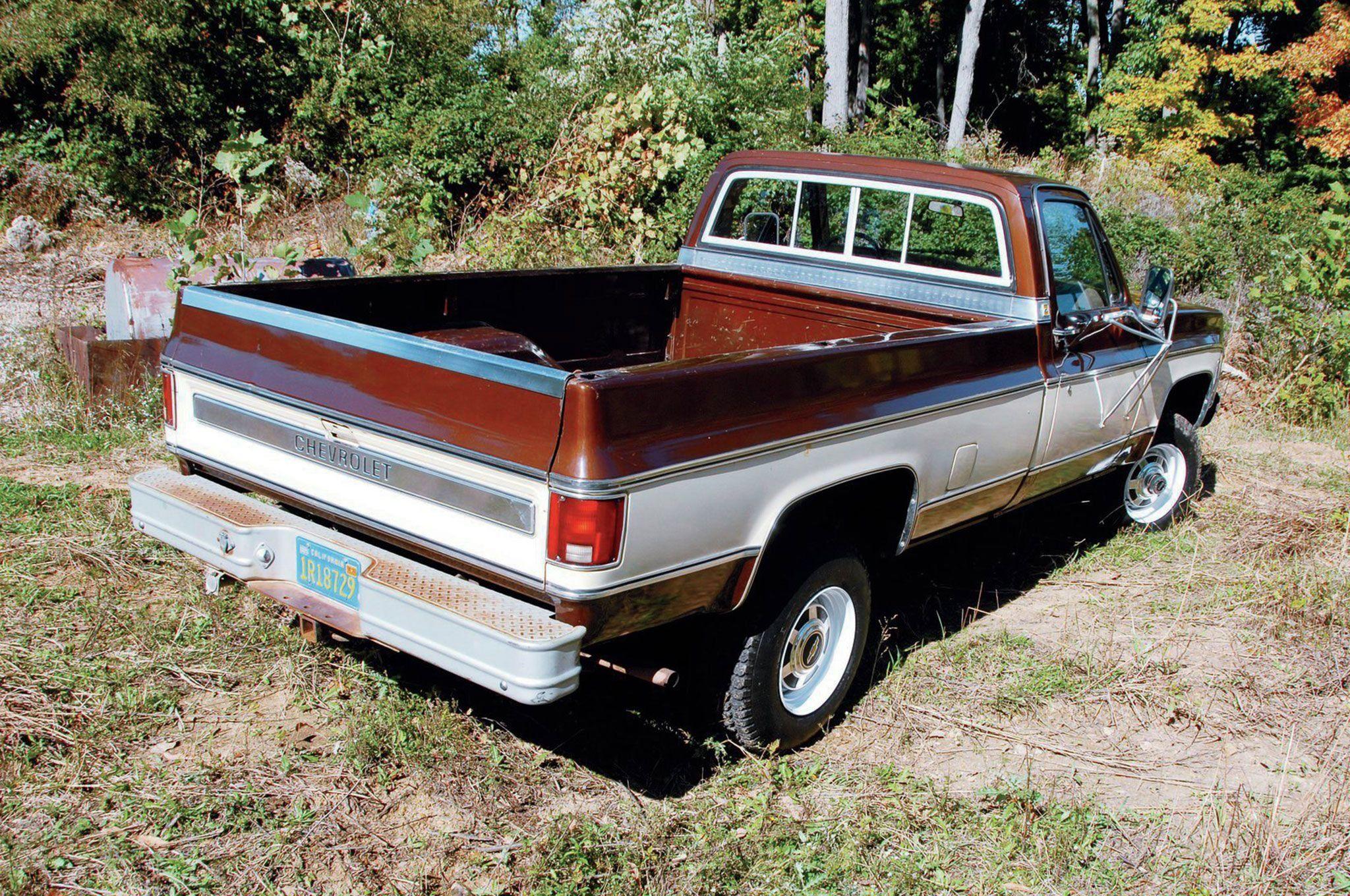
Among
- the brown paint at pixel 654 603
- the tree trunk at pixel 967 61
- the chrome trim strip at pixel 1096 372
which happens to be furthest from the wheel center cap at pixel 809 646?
the tree trunk at pixel 967 61

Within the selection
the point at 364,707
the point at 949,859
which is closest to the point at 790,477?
the point at 949,859

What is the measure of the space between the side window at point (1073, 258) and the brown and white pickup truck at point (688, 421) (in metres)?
0.02

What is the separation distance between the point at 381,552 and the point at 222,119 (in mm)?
12311

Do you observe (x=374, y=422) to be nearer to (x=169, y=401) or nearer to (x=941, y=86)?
(x=169, y=401)

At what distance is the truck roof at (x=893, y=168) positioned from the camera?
4.44m

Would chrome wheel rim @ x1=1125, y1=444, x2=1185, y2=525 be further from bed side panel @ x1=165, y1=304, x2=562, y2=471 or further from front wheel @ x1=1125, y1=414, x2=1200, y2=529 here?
bed side panel @ x1=165, y1=304, x2=562, y2=471

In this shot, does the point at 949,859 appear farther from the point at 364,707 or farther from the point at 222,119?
the point at 222,119

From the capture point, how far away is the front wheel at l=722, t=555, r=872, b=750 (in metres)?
3.32

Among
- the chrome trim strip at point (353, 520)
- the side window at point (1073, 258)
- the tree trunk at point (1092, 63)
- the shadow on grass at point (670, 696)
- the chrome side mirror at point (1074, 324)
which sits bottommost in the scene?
the shadow on grass at point (670, 696)

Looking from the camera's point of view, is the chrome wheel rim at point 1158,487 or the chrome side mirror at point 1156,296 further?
the chrome wheel rim at point 1158,487

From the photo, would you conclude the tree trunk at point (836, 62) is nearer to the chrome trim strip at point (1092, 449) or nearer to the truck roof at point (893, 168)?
the truck roof at point (893, 168)

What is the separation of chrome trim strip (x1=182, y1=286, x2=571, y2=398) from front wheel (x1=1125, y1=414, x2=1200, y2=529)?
4.16 metres

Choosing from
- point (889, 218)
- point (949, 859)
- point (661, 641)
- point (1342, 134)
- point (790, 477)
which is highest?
point (1342, 134)

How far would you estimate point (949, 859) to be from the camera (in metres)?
3.08
